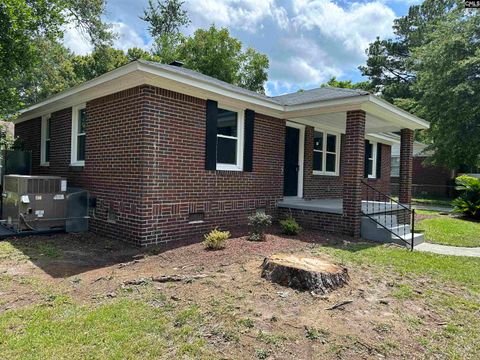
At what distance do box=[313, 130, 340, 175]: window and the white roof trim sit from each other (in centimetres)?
242

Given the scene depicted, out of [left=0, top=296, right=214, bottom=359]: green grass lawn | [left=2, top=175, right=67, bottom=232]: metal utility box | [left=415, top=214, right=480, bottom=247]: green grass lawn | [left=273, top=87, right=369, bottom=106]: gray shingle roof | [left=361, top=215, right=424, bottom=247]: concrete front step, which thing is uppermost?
[left=273, top=87, right=369, bottom=106]: gray shingle roof

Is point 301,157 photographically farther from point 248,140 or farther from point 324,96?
point 248,140

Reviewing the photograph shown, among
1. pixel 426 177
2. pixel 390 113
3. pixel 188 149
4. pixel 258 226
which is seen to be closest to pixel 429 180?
pixel 426 177

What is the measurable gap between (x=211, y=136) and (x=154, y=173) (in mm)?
1662

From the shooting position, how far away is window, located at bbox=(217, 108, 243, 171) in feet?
26.4

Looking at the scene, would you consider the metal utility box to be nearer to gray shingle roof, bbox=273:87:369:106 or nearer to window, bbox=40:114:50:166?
window, bbox=40:114:50:166

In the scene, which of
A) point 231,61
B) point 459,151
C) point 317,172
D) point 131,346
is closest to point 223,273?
point 131,346

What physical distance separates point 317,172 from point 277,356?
29.8 feet

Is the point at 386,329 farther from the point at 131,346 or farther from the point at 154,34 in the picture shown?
the point at 154,34

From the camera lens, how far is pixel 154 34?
31578 millimetres

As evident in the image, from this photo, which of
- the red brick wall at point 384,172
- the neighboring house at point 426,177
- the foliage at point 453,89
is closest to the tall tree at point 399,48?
the neighboring house at point 426,177

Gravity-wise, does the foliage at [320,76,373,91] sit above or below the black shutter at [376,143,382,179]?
above

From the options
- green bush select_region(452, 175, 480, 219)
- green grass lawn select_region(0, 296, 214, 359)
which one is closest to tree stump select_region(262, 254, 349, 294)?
green grass lawn select_region(0, 296, 214, 359)

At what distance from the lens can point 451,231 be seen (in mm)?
9883
